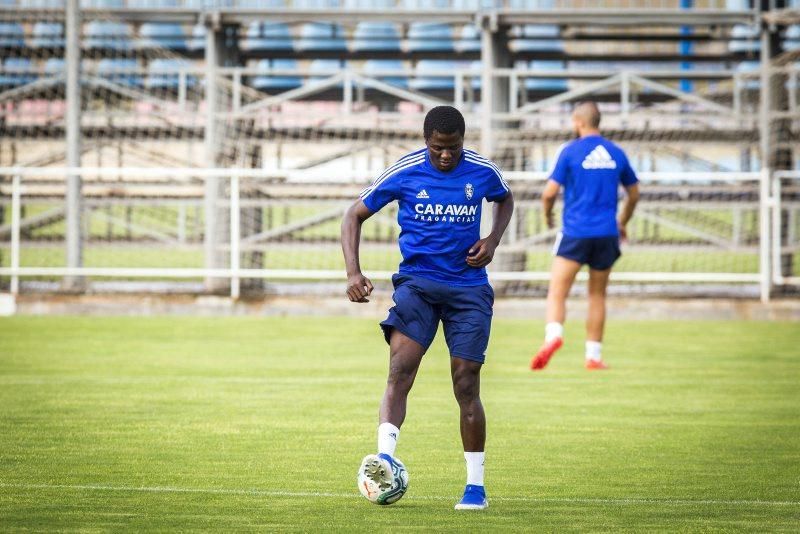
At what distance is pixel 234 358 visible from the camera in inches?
527

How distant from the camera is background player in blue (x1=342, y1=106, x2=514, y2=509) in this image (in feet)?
21.0

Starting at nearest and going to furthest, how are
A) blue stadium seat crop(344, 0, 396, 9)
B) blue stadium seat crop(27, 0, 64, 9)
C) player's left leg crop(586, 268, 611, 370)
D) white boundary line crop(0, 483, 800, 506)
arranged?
white boundary line crop(0, 483, 800, 506) → player's left leg crop(586, 268, 611, 370) → blue stadium seat crop(344, 0, 396, 9) → blue stadium seat crop(27, 0, 64, 9)

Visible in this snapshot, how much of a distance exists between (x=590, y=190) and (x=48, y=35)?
1392cm

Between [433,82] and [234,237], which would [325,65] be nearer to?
[433,82]

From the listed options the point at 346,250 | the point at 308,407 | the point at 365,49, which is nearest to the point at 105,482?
the point at 346,250

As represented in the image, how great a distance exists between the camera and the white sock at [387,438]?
620 cm

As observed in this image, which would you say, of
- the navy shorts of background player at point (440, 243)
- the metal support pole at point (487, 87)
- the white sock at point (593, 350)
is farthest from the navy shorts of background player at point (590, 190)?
the metal support pole at point (487, 87)

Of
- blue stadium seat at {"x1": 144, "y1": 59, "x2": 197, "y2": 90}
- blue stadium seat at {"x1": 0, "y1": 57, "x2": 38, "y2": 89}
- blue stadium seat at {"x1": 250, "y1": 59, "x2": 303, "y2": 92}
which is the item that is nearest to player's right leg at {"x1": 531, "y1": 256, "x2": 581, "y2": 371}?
blue stadium seat at {"x1": 144, "y1": 59, "x2": 197, "y2": 90}

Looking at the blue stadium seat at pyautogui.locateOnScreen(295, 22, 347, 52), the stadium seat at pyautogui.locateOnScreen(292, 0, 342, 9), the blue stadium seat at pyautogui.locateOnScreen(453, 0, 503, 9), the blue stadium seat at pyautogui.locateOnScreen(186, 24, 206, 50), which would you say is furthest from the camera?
the blue stadium seat at pyautogui.locateOnScreen(186, 24, 206, 50)

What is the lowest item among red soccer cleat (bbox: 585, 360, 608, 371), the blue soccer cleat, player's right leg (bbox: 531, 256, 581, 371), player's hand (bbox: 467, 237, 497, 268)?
the blue soccer cleat

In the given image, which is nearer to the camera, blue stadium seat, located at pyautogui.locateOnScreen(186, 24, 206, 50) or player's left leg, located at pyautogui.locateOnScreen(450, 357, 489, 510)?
player's left leg, located at pyautogui.locateOnScreen(450, 357, 489, 510)

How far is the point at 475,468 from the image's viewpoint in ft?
20.5

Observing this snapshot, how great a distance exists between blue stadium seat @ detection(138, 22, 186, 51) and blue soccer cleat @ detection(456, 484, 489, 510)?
18.9 meters

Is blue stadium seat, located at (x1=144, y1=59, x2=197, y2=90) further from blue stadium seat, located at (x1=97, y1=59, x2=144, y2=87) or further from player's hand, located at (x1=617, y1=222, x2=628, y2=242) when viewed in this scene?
player's hand, located at (x1=617, y1=222, x2=628, y2=242)
